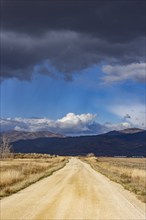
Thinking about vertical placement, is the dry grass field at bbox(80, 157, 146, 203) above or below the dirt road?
above

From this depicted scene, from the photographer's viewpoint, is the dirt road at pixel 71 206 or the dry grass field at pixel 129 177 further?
the dry grass field at pixel 129 177

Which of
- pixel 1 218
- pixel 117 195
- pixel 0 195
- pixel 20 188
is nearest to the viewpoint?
pixel 1 218

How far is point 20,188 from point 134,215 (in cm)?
1132

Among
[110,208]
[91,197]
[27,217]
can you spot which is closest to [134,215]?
[110,208]

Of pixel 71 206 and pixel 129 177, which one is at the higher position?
pixel 129 177

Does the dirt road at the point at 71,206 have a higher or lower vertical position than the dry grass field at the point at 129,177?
lower

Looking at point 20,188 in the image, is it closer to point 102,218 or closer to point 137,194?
point 137,194

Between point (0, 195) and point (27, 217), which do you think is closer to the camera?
point (27, 217)

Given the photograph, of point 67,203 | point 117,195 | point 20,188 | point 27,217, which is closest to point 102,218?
point 27,217

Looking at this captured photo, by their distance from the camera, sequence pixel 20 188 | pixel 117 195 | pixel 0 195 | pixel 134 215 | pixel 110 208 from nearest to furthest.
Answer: pixel 134 215 < pixel 110 208 < pixel 0 195 < pixel 117 195 < pixel 20 188

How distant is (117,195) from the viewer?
24656 millimetres

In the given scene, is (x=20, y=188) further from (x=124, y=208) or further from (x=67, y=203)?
(x=124, y=208)

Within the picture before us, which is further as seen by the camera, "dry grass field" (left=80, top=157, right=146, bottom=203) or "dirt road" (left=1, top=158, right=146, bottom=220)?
"dry grass field" (left=80, top=157, right=146, bottom=203)

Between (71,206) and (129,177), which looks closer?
(71,206)
